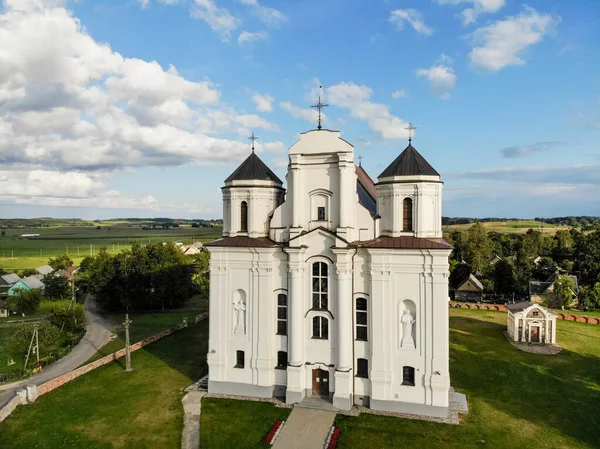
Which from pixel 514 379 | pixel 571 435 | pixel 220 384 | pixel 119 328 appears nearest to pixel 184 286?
pixel 119 328

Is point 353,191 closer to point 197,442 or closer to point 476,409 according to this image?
point 476,409

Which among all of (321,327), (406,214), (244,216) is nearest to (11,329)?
(244,216)

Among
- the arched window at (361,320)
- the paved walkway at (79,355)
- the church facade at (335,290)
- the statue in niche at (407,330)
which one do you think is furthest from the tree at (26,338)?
the statue in niche at (407,330)

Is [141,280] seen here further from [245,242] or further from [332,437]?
[332,437]

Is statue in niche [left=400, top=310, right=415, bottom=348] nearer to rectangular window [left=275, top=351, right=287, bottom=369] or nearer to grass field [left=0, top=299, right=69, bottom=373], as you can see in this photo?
rectangular window [left=275, top=351, right=287, bottom=369]

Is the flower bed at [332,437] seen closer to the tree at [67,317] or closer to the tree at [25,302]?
the tree at [67,317]

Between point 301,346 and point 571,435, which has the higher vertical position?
point 301,346
